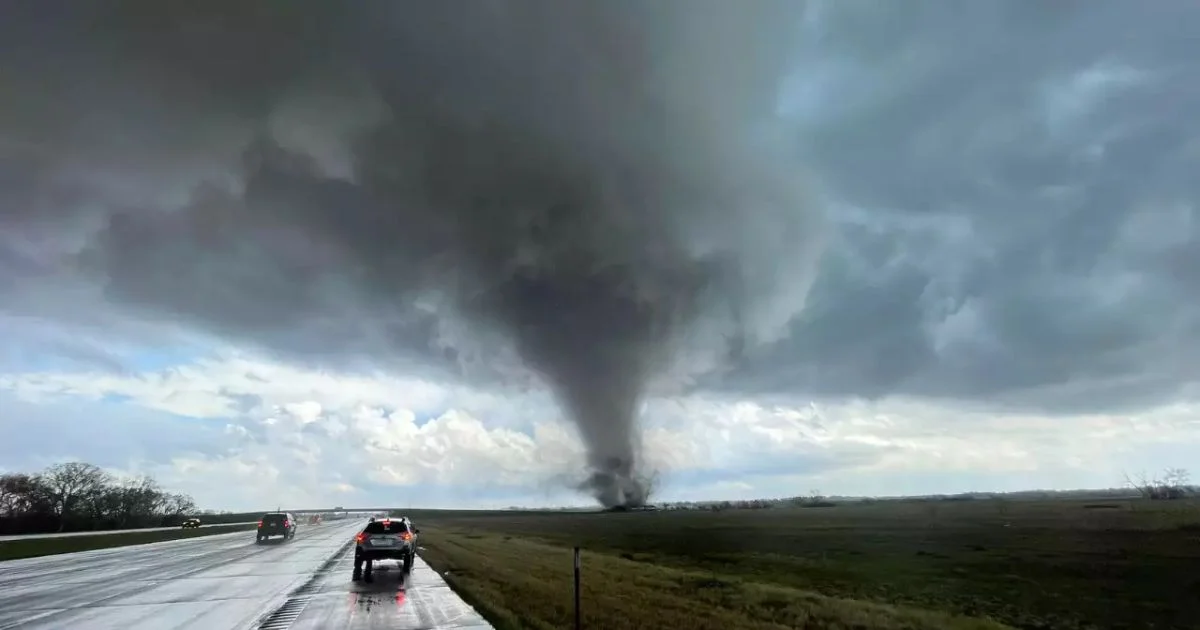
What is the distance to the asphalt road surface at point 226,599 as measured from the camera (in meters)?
15.8

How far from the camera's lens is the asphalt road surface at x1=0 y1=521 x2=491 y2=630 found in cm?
1580

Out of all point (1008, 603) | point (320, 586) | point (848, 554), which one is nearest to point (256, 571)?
point (320, 586)

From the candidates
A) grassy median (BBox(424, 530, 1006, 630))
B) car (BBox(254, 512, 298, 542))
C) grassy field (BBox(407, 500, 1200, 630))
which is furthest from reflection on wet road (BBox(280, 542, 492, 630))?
car (BBox(254, 512, 298, 542))

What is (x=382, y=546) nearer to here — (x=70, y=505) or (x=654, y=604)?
(x=654, y=604)

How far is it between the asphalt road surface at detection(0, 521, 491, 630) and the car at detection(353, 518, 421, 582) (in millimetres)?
660

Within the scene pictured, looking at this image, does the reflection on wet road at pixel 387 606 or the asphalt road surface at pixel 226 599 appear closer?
the reflection on wet road at pixel 387 606

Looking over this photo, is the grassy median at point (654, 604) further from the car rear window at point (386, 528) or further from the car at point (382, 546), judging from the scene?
the car rear window at point (386, 528)

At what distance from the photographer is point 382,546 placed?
2759 cm

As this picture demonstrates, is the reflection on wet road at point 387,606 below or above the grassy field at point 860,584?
above

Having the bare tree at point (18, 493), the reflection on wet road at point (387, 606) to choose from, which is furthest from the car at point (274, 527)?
the bare tree at point (18, 493)

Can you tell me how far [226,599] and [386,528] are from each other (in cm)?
898

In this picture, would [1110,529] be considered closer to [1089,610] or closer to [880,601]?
[1089,610]

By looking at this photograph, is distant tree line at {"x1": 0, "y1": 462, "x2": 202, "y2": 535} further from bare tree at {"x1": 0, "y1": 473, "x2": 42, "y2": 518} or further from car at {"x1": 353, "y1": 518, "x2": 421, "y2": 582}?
car at {"x1": 353, "y1": 518, "x2": 421, "y2": 582}

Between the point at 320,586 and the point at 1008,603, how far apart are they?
96.9 ft
